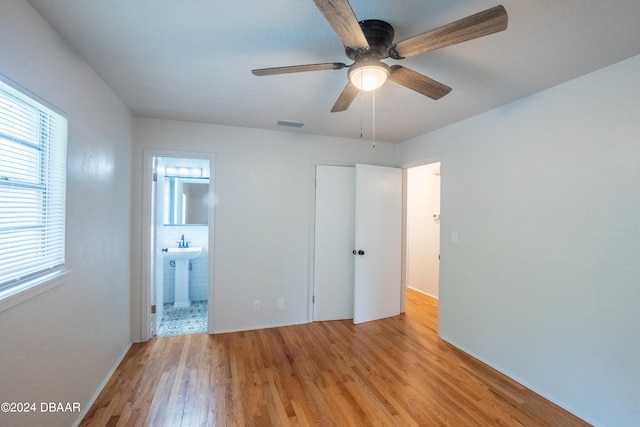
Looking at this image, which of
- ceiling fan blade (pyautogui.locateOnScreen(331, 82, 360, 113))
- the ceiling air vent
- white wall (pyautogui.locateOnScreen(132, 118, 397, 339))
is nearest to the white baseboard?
white wall (pyautogui.locateOnScreen(132, 118, 397, 339))

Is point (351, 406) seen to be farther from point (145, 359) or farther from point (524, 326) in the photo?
point (145, 359)

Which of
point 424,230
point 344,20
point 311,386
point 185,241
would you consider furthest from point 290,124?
point 424,230

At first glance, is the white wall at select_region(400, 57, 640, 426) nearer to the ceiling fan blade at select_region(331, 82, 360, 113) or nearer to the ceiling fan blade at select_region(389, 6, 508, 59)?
the ceiling fan blade at select_region(389, 6, 508, 59)

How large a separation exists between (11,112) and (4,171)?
0.28 meters

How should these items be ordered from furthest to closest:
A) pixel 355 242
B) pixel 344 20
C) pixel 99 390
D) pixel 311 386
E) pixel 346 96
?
1. pixel 355 242
2. pixel 311 386
3. pixel 99 390
4. pixel 346 96
5. pixel 344 20

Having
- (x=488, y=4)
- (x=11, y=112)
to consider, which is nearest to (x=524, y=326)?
(x=488, y=4)

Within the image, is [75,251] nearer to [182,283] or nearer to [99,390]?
[99,390]

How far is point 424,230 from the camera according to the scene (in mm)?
4871

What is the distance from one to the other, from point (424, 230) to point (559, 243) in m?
2.79

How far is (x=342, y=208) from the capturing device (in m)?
3.60

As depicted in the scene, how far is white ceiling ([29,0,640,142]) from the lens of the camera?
1.31 m

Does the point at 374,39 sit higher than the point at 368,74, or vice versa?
the point at 374,39

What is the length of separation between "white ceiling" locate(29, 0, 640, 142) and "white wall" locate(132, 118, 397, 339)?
547mm

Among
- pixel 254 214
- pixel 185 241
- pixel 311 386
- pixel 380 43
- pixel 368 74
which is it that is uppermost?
pixel 380 43
